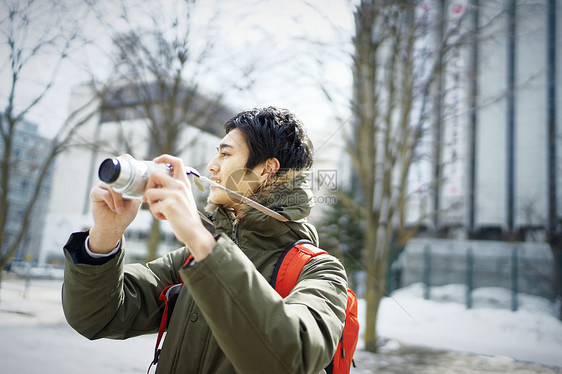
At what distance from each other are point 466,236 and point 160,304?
17650 millimetres

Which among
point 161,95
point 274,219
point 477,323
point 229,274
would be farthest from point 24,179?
point 477,323

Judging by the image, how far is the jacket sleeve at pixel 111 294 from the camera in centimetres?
115

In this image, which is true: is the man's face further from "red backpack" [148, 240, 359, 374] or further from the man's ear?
"red backpack" [148, 240, 359, 374]

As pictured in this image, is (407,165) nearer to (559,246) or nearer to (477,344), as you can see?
(477,344)

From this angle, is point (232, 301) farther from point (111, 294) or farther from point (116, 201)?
point (111, 294)

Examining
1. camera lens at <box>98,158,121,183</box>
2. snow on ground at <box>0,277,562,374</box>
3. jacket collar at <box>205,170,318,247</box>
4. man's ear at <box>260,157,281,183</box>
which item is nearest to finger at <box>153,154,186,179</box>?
camera lens at <box>98,158,121,183</box>

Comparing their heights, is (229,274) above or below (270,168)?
below

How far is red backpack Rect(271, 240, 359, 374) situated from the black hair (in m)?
0.37

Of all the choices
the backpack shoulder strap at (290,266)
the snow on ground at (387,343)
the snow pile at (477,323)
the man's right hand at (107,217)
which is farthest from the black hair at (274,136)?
the snow pile at (477,323)

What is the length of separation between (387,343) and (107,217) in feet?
20.1

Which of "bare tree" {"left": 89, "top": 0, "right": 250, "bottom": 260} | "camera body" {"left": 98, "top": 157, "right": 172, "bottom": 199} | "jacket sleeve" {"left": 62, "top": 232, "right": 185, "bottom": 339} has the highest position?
"bare tree" {"left": 89, "top": 0, "right": 250, "bottom": 260}

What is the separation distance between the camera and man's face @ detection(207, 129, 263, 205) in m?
1.38

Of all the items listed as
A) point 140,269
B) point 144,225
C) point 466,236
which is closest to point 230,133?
point 140,269

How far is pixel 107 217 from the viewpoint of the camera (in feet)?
3.64
